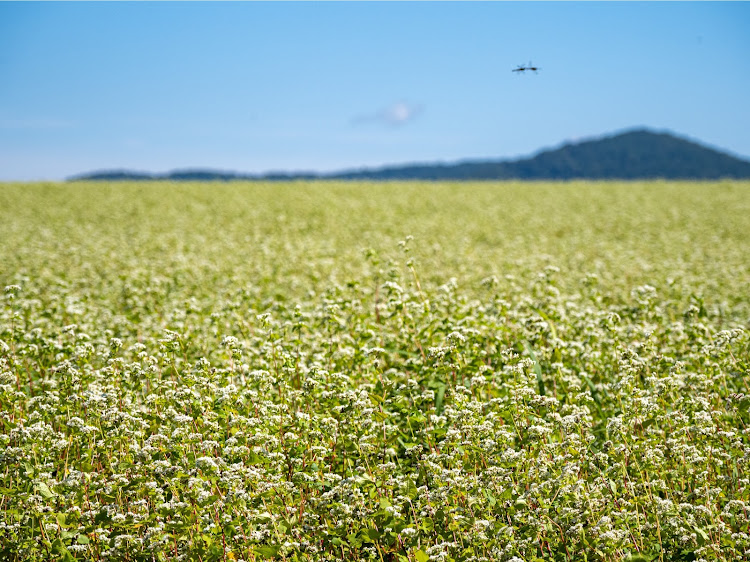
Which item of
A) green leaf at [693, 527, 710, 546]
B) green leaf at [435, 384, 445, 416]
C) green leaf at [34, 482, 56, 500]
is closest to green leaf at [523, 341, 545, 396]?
green leaf at [435, 384, 445, 416]

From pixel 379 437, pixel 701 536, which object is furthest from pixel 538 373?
pixel 701 536

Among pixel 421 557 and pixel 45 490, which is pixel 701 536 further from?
pixel 45 490

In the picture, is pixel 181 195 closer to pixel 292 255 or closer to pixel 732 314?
pixel 292 255

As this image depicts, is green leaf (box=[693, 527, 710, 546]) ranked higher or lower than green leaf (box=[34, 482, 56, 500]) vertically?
lower

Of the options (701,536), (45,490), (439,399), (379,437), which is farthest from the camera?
(439,399)

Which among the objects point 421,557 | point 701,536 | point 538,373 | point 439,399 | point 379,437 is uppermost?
point 538,373

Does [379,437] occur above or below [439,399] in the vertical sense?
below

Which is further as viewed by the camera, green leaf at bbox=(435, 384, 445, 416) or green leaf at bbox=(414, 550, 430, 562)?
green leaf at bbox=(435, 384, 445, 416)

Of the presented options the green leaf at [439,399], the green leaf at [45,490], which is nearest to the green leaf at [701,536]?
the green leaf at [439,399]

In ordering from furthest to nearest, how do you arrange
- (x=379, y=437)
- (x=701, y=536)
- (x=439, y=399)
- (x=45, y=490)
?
(x=439, y=399) → (x=379, y=437) → (x=45, y=490) → (x=701, y=536)

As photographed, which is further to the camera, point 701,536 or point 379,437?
point 379,437

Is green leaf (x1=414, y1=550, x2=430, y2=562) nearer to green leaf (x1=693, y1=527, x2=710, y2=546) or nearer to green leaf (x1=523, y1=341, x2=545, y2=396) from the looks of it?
green leaf (x1=693, y1=527, x2=710, y2=546)

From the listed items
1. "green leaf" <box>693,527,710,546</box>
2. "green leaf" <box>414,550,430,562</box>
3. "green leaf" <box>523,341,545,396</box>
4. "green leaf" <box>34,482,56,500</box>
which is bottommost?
"green leaf" <box>414,550,430,562</box>

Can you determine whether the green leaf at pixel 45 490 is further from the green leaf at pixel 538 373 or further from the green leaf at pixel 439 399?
the green leaf at pixel 538 373
